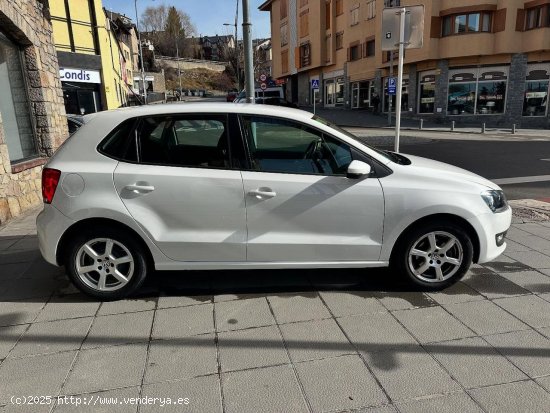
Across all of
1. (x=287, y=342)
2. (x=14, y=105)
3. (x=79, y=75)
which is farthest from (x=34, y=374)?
(x=79, y=75)

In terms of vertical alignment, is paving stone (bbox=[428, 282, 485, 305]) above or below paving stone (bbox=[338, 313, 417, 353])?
below

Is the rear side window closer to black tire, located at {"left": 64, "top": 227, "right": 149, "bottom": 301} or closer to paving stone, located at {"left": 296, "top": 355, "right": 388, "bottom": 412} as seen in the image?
black tire, located at {"left": 64, "top": 227, "right": 149, "bottom": 301}

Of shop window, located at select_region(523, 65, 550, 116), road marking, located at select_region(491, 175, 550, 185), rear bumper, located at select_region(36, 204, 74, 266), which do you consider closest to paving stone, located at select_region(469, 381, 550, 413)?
rear bumper, located at select_region(36, 204, 74, 266)

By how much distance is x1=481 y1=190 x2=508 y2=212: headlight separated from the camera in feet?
12.1

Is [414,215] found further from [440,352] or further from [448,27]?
[448,27]

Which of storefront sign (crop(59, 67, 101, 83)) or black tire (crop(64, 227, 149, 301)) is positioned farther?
storefront sign (crop(59, 67, 101, 83))

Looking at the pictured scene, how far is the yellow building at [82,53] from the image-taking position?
19.1 metres

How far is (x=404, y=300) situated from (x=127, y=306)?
7.82ft

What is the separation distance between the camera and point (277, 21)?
53656mm

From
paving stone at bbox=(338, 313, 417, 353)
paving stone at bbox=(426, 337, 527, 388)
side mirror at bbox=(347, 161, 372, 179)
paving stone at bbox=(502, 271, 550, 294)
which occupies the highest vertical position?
side mirror at bbox=(347, 161, 372, 179)

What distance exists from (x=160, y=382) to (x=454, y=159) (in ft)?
40.9

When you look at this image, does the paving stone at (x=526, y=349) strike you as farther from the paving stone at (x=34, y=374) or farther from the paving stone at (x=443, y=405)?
the paving stone at (x=34, y=374)

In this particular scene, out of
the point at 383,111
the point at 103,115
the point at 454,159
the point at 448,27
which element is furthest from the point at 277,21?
the point at 103,115

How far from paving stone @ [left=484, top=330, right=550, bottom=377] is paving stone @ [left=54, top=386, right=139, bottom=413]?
2.42 meters
